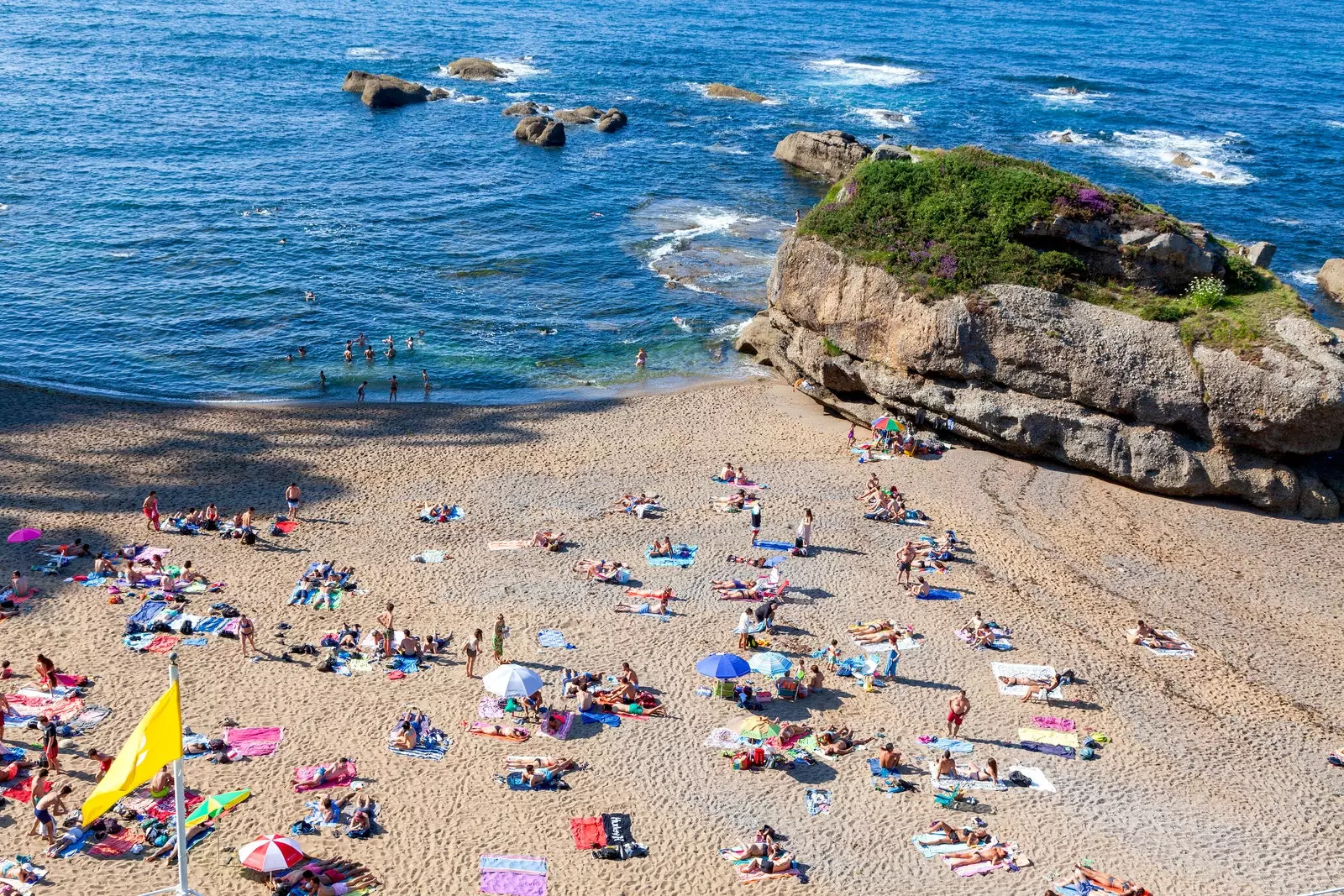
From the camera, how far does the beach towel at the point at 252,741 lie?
24.4 m

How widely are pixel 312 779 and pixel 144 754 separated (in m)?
6.09

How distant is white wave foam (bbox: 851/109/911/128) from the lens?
289 ft

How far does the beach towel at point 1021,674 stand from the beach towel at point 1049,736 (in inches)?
50.7

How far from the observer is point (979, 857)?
22.3m

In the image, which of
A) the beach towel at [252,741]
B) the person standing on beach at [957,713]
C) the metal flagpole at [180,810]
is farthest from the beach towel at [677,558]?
the metal flagpole at [180,810]

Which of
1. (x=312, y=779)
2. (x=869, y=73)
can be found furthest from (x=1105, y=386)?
(x=869, y=73)

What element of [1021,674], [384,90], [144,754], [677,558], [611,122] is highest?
[384,90]

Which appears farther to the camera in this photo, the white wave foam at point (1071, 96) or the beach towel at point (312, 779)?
the white wave foam at point (1071, 96)

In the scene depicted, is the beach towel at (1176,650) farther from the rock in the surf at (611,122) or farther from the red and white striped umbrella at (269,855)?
the rock in the surf at (611,122)

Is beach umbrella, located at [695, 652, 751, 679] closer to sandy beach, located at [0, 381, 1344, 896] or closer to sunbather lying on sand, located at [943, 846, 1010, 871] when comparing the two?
sandy beach, located at [0, 381, 1344, 896]

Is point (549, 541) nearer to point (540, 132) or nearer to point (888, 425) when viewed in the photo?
point (888, 425)

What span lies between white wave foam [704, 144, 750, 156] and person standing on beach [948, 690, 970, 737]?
6331cm

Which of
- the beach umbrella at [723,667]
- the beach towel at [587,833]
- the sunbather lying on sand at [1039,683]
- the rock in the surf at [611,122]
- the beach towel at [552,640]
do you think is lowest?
the beach towel at [587,833]

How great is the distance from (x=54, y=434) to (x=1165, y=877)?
39.4m
